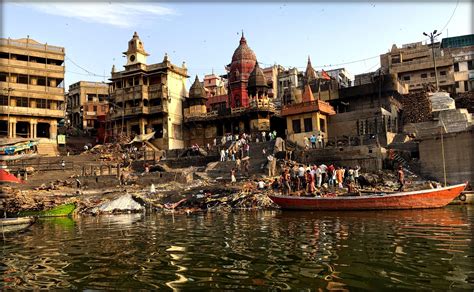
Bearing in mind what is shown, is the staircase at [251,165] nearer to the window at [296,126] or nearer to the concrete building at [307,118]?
the concrete building at [307,118]

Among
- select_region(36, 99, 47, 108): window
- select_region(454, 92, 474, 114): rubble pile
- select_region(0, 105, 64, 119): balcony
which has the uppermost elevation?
select_region(36, 99, 47, 108): window

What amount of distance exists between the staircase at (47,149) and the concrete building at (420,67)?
42755mm

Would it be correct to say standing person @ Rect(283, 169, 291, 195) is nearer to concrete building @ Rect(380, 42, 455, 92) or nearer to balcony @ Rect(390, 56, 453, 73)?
concrete building @ Rect(380, 42, 455, 92)

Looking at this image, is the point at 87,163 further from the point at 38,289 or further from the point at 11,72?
the point at 38,289

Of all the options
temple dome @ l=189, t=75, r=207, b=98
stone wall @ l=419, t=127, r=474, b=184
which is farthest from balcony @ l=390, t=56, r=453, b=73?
stone wall @ l=419, t=127, r=474, b=184

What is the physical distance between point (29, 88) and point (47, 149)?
28.6ft

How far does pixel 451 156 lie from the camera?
24.2 metres

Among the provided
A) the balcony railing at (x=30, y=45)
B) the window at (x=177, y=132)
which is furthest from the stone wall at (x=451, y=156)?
the balcony railing at (x=30, y=45)

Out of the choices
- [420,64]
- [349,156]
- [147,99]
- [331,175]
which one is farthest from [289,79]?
[331,175]

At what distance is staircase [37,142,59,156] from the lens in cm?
4347

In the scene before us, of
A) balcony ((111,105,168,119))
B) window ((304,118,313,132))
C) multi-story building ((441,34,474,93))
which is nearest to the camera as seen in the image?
window ((304,118,313,132))

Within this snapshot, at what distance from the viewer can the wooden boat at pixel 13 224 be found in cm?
1492

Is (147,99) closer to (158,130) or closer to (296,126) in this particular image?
(158,130)

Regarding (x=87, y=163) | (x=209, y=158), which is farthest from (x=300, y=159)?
(x=87, y=163)
